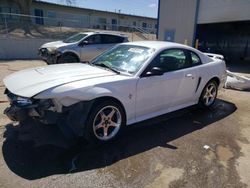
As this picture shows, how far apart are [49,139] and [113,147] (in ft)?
3.41

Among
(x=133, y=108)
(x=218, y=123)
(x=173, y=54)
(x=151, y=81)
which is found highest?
(x=173, y=54)

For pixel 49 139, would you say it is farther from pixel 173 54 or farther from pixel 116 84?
pixel 173 54

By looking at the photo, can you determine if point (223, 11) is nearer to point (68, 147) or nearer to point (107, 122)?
point (107, 122)

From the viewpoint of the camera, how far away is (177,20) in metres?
17.8

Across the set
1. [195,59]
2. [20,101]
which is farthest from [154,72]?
[20,101]

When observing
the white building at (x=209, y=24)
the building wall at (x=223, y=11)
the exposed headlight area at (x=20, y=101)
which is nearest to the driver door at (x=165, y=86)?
the exposed headlight area at (x=20, y=101)

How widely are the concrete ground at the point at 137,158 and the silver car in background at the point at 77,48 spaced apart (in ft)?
18.4

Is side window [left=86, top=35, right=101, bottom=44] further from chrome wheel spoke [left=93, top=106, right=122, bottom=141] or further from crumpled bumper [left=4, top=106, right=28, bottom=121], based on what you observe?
crumpled bumper [left=4, top=106, right=28, bottom=121]

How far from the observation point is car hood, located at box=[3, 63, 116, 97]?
329cm

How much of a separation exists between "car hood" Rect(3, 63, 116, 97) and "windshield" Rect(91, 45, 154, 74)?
0.95 feet

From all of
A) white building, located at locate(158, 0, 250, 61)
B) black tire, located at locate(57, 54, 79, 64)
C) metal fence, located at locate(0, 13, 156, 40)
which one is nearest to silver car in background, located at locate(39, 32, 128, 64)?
black tire, located at locate(57, 54, 79, 64)

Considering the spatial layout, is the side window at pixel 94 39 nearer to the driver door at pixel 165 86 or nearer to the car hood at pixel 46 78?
the driver door at pixel 165 86

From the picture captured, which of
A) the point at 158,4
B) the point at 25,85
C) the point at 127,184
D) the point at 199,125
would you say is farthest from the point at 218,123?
the point at 158,4

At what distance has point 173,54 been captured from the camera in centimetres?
472
